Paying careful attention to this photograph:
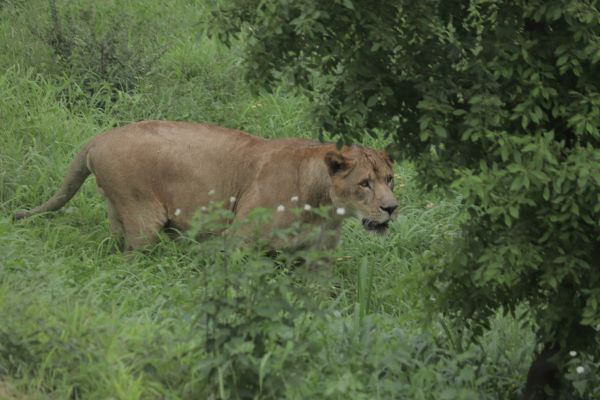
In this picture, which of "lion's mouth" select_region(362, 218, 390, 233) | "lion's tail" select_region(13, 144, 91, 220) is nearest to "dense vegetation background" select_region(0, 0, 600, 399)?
"lion's mouth" select_region(362, 218, 390, 233)

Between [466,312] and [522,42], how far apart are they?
1364mm

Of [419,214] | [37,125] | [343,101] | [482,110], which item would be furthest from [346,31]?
[37,125]

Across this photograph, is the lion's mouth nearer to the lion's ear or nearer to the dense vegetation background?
the lion's ear

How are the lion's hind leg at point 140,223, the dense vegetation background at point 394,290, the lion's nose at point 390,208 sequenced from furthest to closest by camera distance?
the lion's hind leg at point 140,223, the lion's nose at point 390,208, the dense vegetation background at point 394,290

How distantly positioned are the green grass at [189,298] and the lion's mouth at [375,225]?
245 mm

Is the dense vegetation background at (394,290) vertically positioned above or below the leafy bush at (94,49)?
above

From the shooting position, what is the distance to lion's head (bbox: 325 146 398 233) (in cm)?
840

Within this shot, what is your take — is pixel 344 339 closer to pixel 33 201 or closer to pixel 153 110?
pixel 33 201

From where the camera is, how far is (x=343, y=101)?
6.01 meters

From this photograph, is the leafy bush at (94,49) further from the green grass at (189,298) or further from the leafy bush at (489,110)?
the leafy bush at (489,110)

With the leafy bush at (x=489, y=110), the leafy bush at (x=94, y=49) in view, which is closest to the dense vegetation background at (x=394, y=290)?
the leafy bush at (x=489, y=110)

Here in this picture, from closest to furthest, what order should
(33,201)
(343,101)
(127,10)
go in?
(343,101) → (33,201) → (127,10)

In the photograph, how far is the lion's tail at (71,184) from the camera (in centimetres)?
883

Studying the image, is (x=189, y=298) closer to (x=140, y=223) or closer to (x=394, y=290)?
(x=394, y=290)
